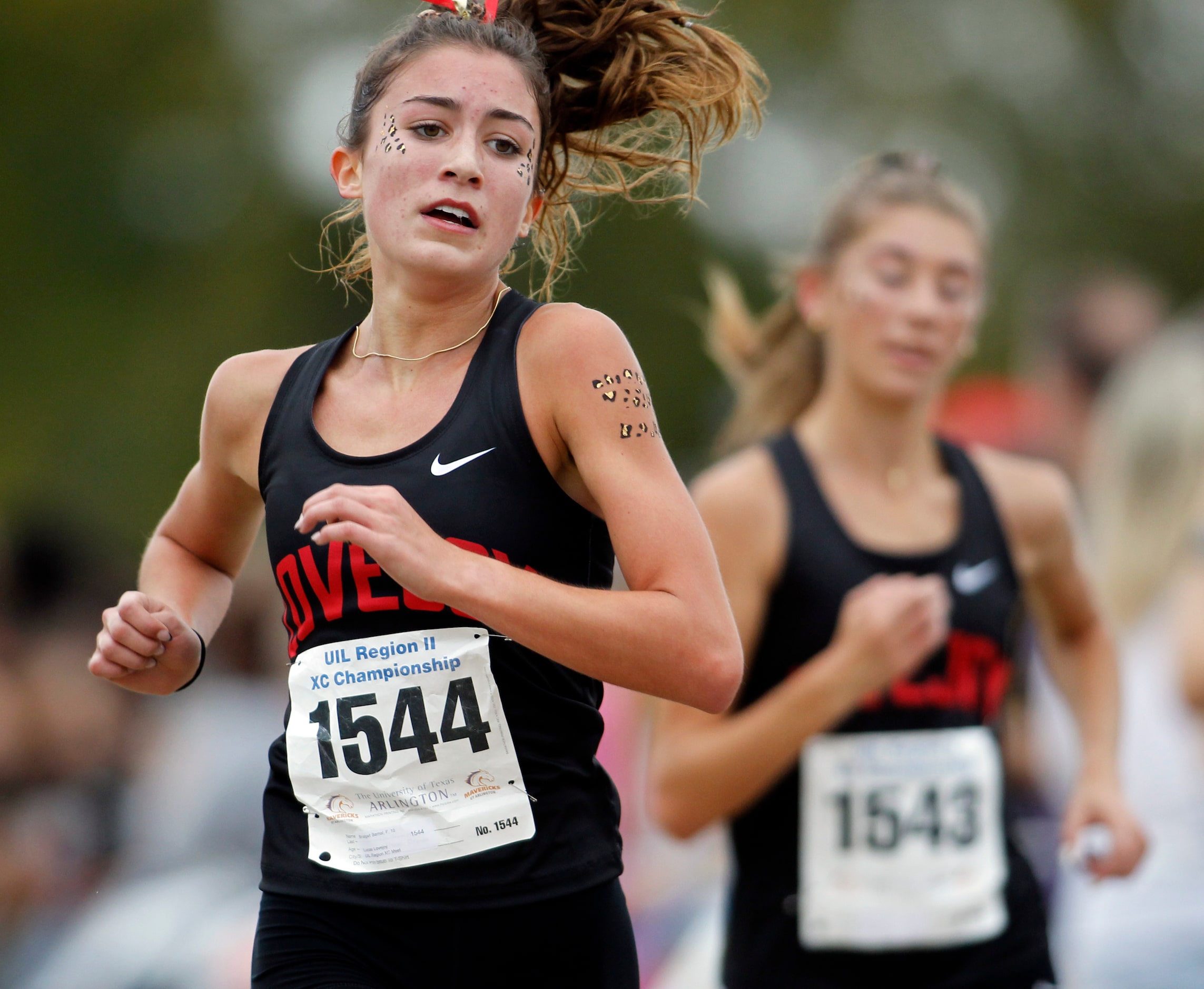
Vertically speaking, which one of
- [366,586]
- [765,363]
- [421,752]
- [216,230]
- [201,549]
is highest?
[216,230]

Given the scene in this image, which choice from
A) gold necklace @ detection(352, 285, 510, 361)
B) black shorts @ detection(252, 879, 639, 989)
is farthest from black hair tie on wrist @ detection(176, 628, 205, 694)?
gold necklace @ detection(352, 285, 510, 361)

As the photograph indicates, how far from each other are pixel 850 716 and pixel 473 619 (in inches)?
62.6

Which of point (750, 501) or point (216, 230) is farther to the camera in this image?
point (216, 230)

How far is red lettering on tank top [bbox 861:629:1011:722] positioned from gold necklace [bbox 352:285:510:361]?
1542mm

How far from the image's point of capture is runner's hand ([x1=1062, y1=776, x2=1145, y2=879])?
3904 mm

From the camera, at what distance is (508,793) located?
2432mm

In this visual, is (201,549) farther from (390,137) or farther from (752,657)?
(752,657)

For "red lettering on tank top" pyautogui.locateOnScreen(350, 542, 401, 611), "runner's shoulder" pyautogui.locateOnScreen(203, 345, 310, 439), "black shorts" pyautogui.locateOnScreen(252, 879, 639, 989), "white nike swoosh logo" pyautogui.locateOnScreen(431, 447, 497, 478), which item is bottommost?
"black shorts" pyautogui.locateOnScreen(252, 879, 639, 989)

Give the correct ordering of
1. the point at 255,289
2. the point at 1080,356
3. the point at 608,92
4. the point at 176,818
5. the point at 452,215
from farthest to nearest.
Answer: the point at 255,289 < the point at 1080,356 < the point at 176,818 < the point at 608,92 < the point at 452,215

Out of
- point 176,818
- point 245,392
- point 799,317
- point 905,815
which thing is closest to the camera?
point 245,392

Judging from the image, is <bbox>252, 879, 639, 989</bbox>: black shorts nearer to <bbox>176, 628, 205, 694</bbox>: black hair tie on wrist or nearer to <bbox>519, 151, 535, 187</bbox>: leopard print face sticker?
<bbox>176, 628, 205, 694</bbox>: black hair tie on wrist

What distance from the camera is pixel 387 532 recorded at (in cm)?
220

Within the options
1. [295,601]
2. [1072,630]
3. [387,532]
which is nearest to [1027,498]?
[1072,630]

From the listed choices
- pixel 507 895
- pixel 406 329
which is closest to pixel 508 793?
pixel 507 895
